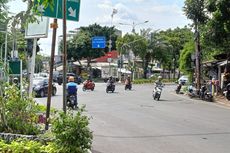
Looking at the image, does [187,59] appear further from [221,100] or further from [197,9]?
[221,100]

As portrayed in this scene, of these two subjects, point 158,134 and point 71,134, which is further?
point 158,134

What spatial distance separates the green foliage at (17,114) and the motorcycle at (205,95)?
21.7 meters

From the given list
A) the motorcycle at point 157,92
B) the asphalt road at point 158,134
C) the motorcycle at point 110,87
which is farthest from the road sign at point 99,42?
the asphalt road at point 158,134

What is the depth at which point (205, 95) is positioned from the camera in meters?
30.2

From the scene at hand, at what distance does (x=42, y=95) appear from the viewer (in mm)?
31000

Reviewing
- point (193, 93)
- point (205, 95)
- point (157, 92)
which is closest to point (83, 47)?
point (193, 93)

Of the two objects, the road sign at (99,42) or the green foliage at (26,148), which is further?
the road sign at (99,42)

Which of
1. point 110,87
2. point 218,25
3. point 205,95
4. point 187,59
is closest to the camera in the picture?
point 218,25

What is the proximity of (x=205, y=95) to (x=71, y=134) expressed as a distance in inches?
956

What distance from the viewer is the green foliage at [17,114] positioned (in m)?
8.60

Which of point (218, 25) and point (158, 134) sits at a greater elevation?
point (218, 25)

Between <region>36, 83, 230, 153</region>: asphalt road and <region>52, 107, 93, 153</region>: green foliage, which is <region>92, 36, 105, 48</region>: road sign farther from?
<region>52, 107, 93, 153</region>: green foliage

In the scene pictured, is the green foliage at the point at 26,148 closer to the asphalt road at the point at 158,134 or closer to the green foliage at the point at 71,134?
the green foliage at the point at 71,134

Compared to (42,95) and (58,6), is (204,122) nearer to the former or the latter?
(58,6)
